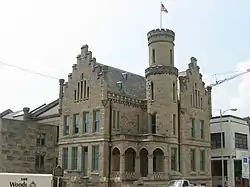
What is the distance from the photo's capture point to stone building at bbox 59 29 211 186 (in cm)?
4744

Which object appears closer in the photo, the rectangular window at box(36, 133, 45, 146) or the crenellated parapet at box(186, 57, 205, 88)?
the crenellated parapet at box(186, 57, 205, 88)

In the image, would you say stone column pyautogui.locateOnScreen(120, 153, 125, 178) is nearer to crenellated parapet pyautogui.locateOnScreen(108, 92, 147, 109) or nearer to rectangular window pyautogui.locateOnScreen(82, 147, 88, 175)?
rectangular window pyautogui.locateOnScreen(82, 147, 88, 175)

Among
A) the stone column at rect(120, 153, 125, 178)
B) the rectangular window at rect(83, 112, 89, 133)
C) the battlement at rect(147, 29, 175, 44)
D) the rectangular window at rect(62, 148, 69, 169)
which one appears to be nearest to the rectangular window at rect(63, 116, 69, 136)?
the rectangular window at rect(62, 148, 69, 169)

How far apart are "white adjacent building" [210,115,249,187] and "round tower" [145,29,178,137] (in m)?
15.3

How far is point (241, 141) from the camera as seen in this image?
218ft

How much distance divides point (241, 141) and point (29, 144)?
31710 mm

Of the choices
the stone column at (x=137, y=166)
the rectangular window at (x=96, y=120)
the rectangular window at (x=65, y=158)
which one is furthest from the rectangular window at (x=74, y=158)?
the stone column at (x=137, y=166)

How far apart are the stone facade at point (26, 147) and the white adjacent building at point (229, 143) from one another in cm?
2385

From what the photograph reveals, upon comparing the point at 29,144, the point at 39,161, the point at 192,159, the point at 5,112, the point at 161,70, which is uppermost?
the point at 161,70

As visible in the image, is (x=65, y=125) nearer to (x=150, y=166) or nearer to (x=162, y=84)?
(x=162, y=84)

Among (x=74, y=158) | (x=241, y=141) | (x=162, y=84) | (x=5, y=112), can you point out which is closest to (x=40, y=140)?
(x=74, y=158)

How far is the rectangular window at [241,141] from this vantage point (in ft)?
213

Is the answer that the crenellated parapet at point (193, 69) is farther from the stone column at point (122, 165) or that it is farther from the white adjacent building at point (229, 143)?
the stone column at point (122, 165)

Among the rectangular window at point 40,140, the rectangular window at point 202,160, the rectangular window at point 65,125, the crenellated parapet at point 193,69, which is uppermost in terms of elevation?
the crenellated parapet at point 193,69
